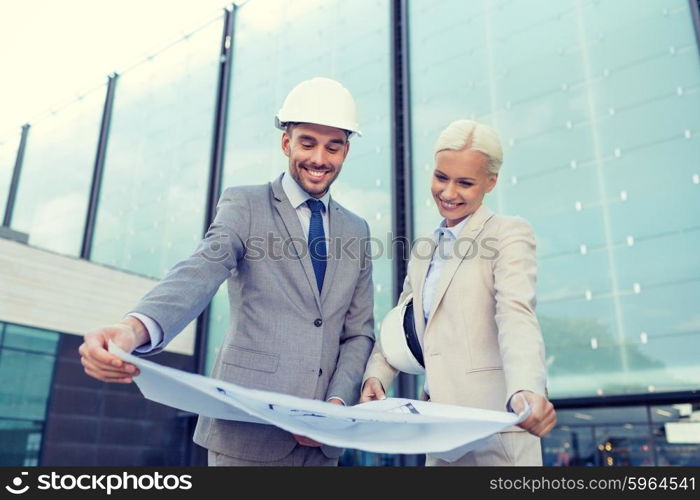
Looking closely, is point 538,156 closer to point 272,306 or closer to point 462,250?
point 462,250

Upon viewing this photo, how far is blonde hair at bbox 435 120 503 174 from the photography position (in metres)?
1.40

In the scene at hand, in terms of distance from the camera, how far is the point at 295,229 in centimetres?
145

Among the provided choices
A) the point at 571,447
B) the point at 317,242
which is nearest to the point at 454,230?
the point at 317,242

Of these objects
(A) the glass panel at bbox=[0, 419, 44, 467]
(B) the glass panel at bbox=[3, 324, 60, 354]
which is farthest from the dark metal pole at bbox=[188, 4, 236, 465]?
(A) the glass panel at bbox=[0, 419, 44, 467]

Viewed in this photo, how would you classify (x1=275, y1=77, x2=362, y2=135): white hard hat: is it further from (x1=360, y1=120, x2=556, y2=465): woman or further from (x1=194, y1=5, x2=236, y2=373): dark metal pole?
(x1=194, y1=5, x2=236, y2=373): dark metal pole

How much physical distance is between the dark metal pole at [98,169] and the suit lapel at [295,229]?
9307mm

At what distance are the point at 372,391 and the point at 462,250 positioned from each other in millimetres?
380

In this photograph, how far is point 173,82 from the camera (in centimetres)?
994

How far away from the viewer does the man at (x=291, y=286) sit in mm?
1253

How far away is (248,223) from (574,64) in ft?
17.6

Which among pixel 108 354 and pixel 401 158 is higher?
pixel 401 158

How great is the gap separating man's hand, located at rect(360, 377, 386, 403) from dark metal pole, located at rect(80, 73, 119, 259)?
9522 mm

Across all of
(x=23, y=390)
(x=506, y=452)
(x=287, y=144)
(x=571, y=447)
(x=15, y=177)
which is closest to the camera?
(x=506, y=452)

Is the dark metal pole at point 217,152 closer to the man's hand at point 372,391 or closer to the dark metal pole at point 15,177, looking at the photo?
the dark metal pole at point 15,177
